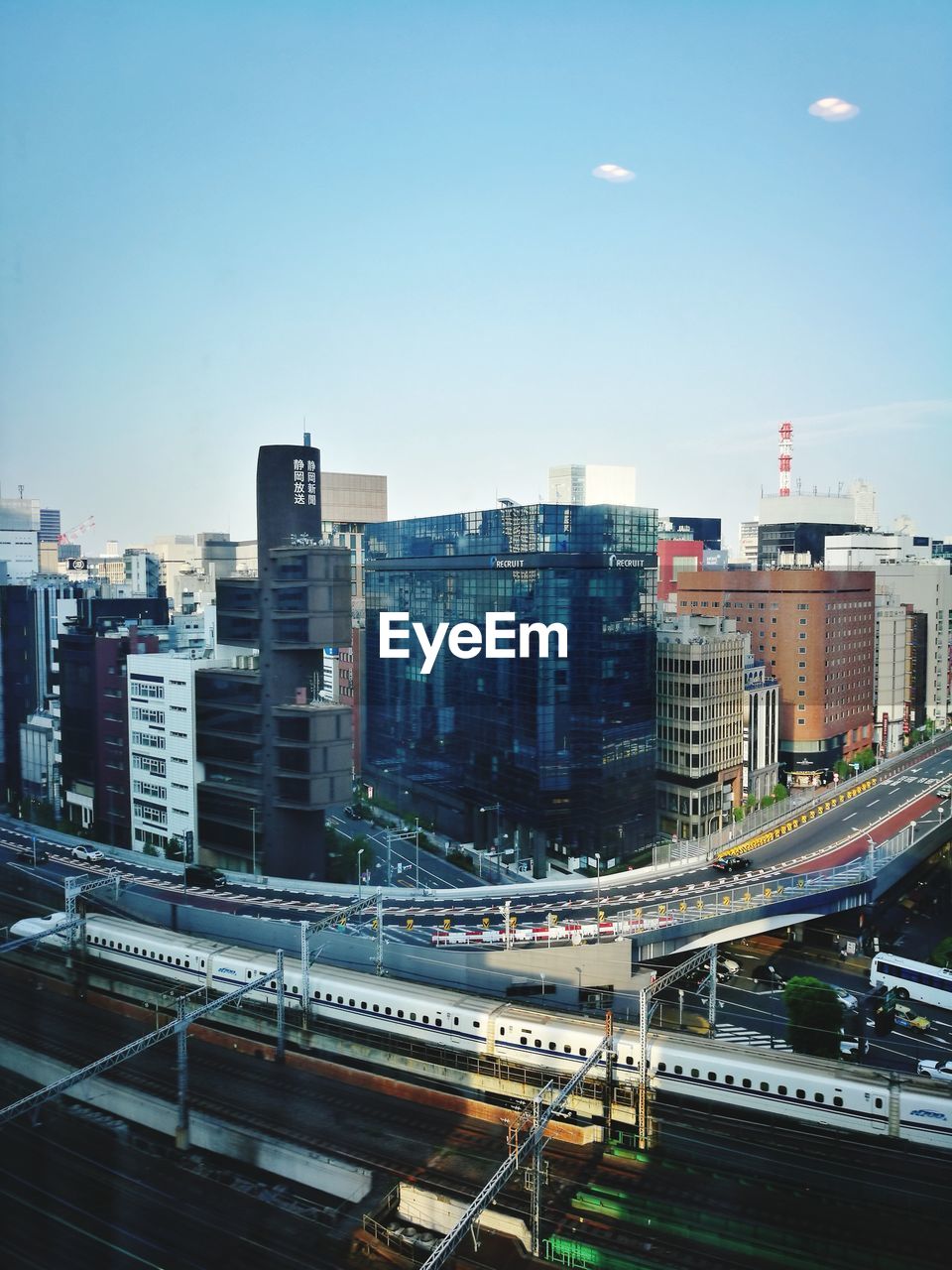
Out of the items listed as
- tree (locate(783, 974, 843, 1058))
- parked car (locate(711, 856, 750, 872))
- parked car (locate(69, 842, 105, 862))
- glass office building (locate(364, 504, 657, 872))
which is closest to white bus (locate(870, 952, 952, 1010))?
tree (locate(783, 974, 843, 1058))

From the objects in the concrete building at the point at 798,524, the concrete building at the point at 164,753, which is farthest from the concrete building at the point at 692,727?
the concrete building at the point at 798,524

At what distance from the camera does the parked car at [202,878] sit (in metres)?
9.39

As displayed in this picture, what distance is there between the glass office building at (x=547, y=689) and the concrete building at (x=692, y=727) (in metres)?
0.51

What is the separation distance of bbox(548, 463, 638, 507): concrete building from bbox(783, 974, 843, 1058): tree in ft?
17.8

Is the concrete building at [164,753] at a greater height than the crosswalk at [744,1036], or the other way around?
the concrete building at [164,753]

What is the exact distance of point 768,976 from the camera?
908 centimetres

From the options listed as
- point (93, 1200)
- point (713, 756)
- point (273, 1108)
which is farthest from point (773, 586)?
point (93, 1200)

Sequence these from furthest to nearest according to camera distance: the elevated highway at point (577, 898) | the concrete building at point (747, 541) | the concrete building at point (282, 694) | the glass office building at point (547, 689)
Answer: the concrete building at point (747, 541) → the glass office building at point (547, 689) → the concrete building at point (282, 694) → the elevated highway at point (577, 898)

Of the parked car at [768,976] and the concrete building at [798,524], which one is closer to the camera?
the parked car at [768,976]

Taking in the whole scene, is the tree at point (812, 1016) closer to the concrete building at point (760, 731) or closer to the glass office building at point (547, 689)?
the glass office building at point (547, 689)

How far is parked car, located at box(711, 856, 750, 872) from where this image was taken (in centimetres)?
1059

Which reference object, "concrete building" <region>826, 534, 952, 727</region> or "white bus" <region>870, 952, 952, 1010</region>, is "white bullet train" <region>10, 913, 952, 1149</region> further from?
"concrete building" <region>826, 534, 952, 727</region>

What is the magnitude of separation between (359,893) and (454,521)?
4.78 m

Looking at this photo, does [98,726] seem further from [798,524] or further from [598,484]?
[798,524]
